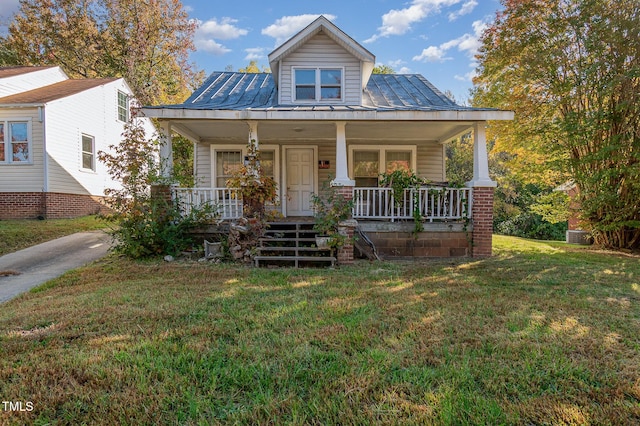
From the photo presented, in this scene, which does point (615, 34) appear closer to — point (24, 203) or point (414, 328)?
point (414, 328)

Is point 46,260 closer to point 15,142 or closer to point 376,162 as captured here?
point 15,142

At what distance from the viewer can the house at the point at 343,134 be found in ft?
23.0

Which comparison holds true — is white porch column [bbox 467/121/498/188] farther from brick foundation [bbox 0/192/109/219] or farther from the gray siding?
brick foundation [bbox 0/192/109/219]

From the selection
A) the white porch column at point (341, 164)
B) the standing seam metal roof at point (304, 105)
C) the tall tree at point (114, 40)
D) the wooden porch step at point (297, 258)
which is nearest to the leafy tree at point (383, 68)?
the tall tree at point (114, 40)

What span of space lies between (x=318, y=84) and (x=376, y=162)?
302 cm

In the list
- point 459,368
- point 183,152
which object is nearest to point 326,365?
point 459,368

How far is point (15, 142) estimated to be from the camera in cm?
1141

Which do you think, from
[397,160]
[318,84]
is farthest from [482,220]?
[318,84]

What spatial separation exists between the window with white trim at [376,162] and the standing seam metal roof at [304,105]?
1713mm

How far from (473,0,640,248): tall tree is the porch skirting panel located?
12.1ft

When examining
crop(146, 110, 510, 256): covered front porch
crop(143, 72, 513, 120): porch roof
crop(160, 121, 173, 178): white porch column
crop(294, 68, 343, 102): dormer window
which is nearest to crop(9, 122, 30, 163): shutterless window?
crop(146, 110, 510, 256): covered front porch

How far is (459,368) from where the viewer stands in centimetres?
238

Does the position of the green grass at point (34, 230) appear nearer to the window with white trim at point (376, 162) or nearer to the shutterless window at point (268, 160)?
the shutterless window at point (268, 160)

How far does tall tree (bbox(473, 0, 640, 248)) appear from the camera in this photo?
7.62m
